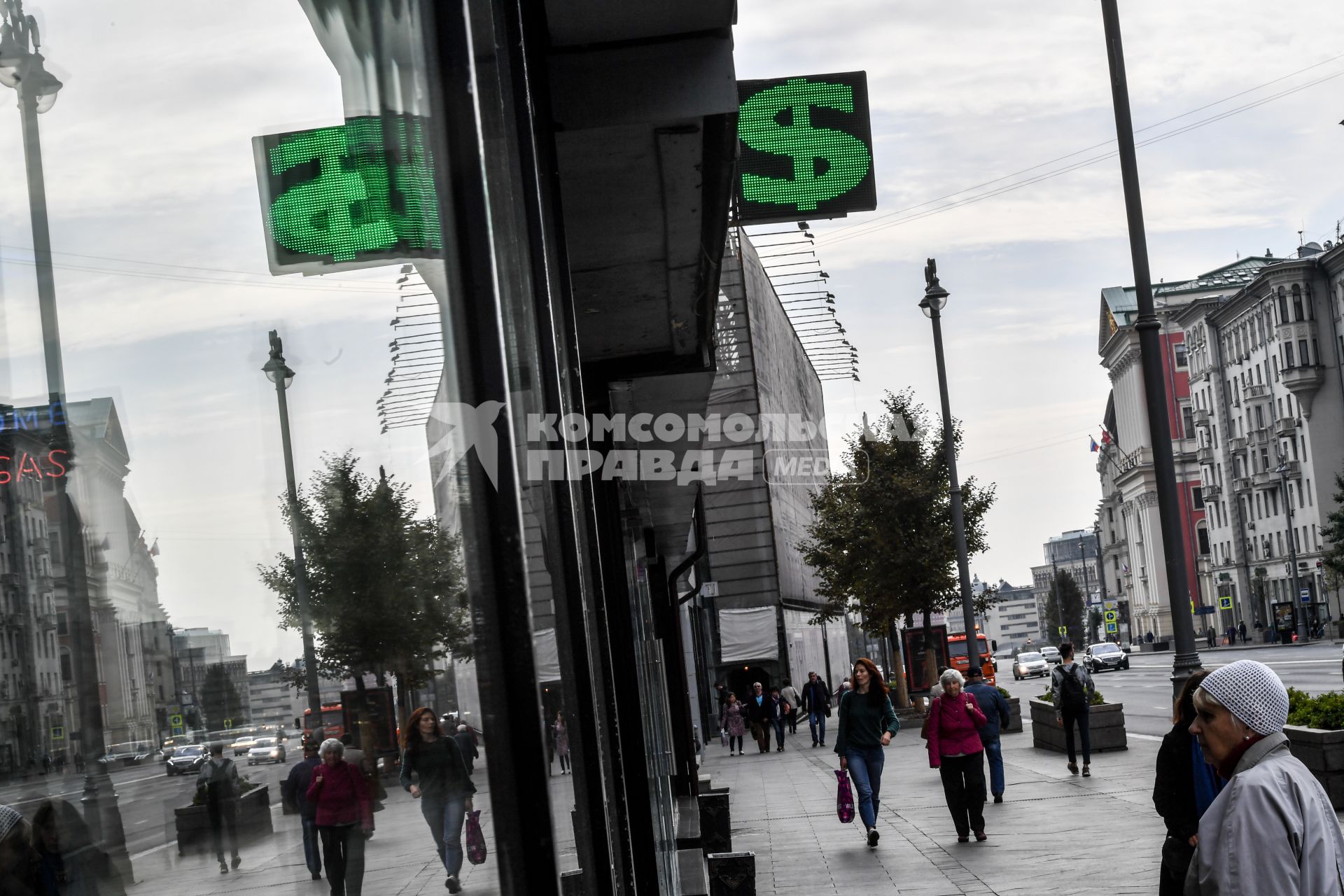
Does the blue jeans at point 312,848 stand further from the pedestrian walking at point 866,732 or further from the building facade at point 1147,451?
the building facade at point 1147,451

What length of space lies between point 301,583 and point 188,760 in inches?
6.0

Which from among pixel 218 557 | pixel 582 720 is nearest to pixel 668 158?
pixel 582 720

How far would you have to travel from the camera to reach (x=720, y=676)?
48.8 m

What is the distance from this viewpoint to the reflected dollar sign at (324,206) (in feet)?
3.07

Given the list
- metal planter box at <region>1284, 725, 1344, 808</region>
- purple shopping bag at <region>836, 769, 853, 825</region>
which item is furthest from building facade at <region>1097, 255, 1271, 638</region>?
metal planter box at <region>1284, 725, 1344, 808</region>

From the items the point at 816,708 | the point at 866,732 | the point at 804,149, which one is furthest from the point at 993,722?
the point at 816,708

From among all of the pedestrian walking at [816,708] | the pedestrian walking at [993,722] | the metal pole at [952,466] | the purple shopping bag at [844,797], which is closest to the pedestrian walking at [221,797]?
the purple shopping bag at [844,797]

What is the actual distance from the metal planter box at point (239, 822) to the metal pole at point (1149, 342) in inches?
494

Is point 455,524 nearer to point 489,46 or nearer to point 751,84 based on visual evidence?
point 489,46

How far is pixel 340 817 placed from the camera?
2.72ft

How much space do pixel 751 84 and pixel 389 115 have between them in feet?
15.3

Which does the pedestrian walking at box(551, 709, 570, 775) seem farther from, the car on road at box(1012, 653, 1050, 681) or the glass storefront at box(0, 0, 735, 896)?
the car on road at box(1012, 653, 1050, 681)

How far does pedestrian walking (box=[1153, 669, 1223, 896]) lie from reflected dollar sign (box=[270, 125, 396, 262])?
5.95 meters

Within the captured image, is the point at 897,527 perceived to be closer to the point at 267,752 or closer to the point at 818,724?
the point at 818,724
